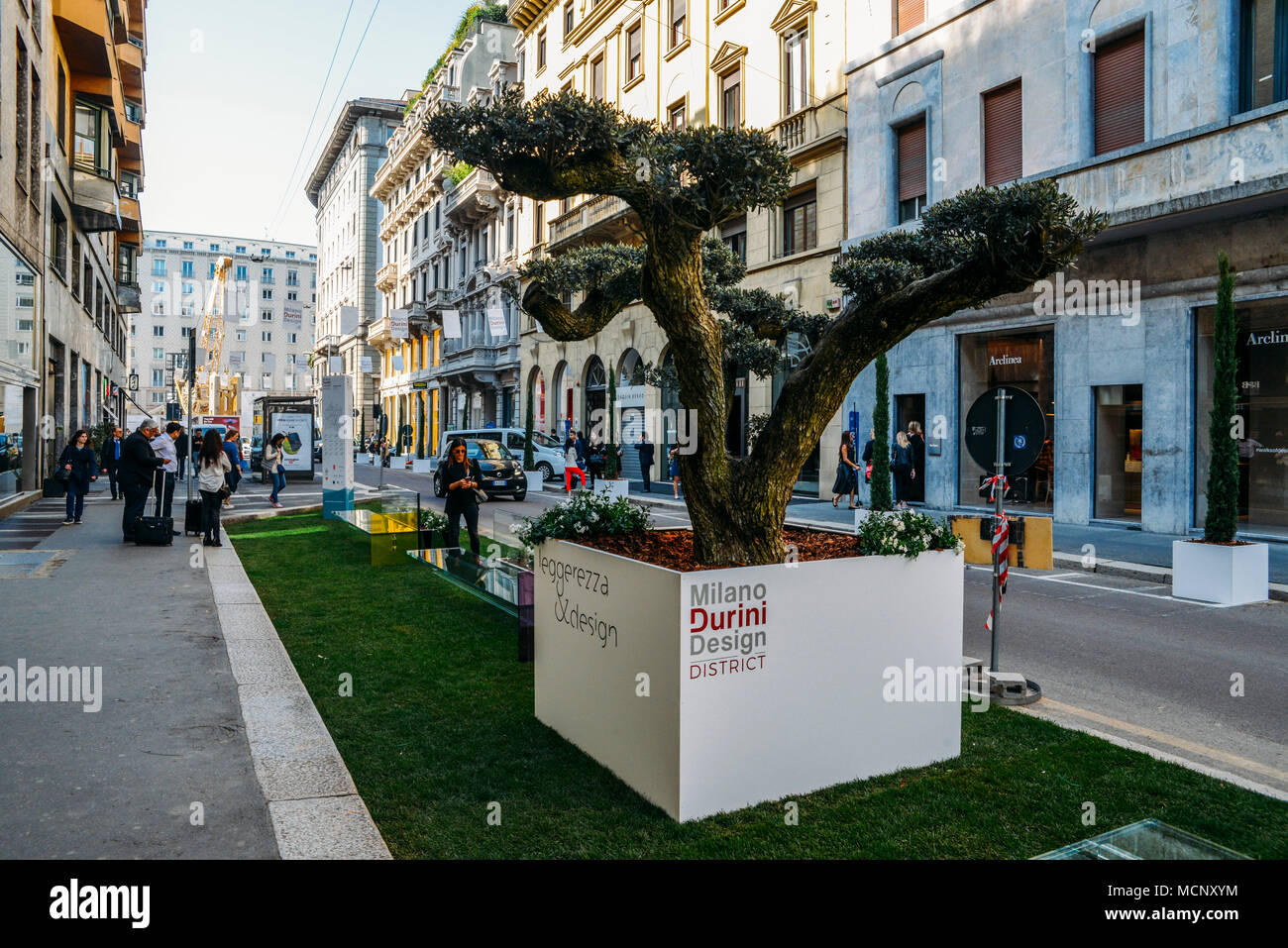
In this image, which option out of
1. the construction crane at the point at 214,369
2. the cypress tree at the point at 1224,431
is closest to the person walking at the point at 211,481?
the cypress tree at the point at 1224,431

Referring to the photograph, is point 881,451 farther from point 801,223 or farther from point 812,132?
point 812,132

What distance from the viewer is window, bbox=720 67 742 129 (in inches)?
1081

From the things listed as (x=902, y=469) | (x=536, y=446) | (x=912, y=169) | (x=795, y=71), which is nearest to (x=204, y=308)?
(x=536, y=446)

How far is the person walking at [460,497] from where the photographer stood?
11.9m

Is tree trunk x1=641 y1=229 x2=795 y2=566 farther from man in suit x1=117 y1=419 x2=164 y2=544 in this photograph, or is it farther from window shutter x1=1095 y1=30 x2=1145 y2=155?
window shutter x1=1095 y1=30 x2=1145 y2=155

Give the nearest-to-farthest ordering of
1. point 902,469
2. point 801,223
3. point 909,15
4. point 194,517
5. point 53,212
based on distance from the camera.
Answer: point 194,517 → point 902,469 → point 909,15 → point 53,212 → point 801,223

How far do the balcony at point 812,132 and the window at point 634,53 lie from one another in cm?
937

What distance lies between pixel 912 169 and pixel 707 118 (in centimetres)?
919

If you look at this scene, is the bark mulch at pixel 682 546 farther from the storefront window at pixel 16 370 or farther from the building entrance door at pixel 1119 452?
the storefront window at pixel 16 370

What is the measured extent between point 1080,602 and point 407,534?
807 cm

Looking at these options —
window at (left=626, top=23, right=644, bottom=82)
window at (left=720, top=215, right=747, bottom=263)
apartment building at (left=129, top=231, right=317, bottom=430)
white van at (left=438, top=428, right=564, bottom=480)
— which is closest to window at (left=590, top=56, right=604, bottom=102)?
window at (left=626, top=23, right=644, bottom=82)

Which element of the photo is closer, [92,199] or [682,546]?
[682,546]

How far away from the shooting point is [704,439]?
5.18 metres
